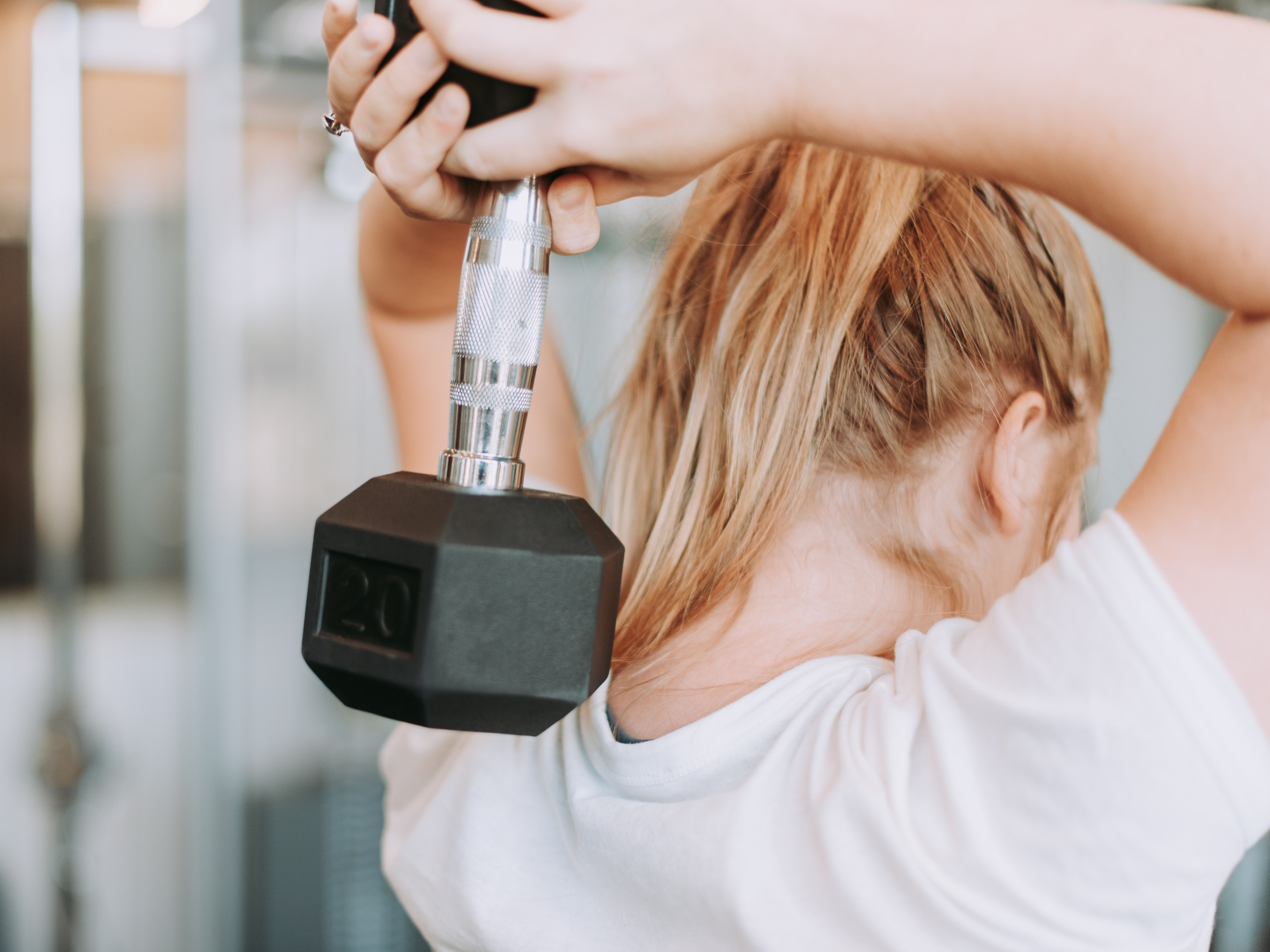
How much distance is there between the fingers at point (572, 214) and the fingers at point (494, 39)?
1.8 inches

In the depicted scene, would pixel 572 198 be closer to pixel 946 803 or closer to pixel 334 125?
pixel 334 125

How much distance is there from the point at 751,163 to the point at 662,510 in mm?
234

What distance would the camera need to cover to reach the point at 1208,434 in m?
0.37

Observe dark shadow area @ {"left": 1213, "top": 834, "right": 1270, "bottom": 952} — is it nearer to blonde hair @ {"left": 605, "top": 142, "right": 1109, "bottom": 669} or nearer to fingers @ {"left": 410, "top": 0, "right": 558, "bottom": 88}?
blonde hair @ {"left": 605, "top": 142, "right": 1109, "bottom": 669}

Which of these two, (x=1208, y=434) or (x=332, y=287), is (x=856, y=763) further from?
(x=332, y=287)

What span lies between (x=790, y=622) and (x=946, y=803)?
0.17 metres

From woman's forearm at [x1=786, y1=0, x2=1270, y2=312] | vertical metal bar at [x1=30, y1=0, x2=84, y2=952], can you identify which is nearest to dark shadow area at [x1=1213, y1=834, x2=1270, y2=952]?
woman's forearm at [x1=786, y1=0, x2=1270, y2=312]

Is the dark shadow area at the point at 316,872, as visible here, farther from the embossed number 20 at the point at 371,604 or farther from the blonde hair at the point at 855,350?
the embossed number 20 at the point at 371,604

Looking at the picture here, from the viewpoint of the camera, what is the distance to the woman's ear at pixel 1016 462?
56cm

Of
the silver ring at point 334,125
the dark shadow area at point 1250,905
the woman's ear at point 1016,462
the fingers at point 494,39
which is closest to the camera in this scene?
the fingers at point 494,39

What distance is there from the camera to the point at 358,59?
0.37 meters

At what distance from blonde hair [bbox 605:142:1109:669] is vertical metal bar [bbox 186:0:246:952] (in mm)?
1190

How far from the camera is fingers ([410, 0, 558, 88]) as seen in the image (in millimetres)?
342

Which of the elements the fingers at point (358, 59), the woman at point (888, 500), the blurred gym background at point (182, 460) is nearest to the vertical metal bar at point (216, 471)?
the blurred gym background at point (182, 460)
